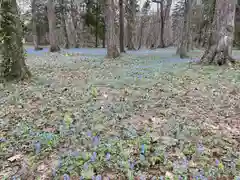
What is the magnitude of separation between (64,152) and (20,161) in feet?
1.41

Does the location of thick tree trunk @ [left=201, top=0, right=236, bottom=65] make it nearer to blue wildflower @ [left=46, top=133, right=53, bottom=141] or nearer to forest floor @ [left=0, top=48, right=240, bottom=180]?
forest floor @ [left=0, top=48, right=240, bottom=180]

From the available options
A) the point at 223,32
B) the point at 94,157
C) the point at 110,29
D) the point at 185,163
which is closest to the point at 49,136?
the point at 94,157

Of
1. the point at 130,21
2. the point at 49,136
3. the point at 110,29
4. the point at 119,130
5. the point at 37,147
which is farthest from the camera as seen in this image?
the point at 130,21

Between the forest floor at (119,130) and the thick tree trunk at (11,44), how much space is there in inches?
15.9

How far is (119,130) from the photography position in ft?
8.06

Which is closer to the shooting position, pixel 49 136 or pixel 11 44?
pixel 49 136

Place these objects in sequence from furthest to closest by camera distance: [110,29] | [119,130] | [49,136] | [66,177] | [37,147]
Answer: [110,29], [119,130], [49,136], [37,147], [66,177]

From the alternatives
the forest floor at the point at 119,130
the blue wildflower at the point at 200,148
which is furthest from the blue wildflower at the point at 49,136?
the blue wildflower at the point at 200,148

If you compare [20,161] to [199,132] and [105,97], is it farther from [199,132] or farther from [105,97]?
[199,132]

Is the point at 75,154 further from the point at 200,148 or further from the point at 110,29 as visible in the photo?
the point at 110,29

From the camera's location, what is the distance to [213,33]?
6.52 metres

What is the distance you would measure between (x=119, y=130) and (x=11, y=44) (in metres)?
3.27

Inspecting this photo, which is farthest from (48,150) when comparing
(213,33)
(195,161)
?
(213,33)

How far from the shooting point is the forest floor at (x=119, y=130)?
6.04 feet
